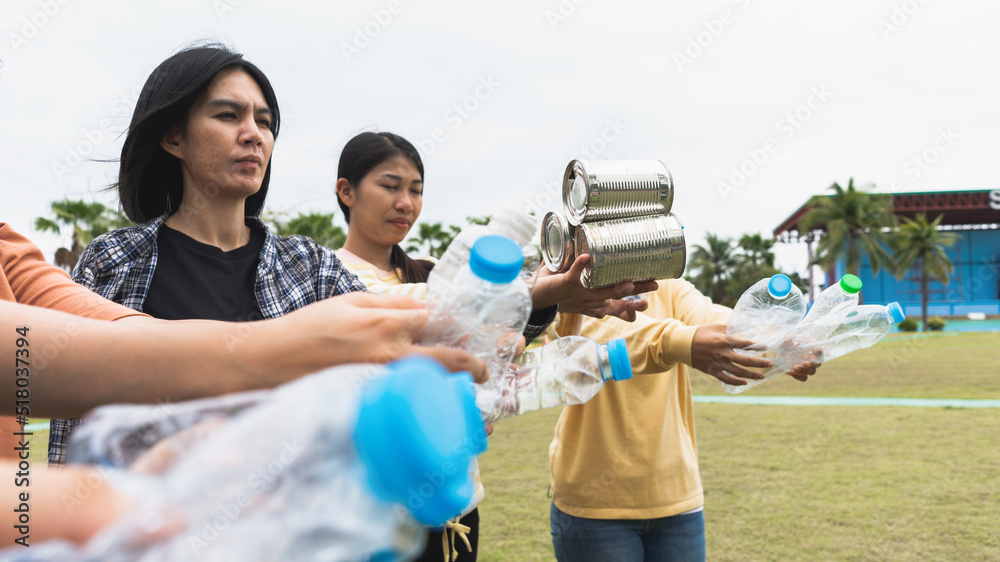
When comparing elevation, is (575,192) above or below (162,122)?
below

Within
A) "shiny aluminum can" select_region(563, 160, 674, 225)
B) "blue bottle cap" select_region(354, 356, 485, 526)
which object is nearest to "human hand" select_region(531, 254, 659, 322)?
"shiny aluminum can" select_region(563, 160, 674, 225)

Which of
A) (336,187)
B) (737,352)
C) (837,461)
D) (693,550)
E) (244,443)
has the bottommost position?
(837,461)

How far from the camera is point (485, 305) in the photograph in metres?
1.06

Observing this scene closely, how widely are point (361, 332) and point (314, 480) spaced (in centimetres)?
25

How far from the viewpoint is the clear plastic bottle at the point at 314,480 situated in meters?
0.55

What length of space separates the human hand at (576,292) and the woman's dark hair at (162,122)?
3.24ft

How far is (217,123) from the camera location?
165 cm

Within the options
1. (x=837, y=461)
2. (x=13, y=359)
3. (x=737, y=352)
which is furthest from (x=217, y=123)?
(x=837, y=461)

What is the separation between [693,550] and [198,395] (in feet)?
7.32

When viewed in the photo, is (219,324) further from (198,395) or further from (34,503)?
(34,503)

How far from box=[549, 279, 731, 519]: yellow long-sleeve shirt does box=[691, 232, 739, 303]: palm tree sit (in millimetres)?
41526

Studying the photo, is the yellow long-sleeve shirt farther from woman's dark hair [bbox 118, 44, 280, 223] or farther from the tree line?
the tree line

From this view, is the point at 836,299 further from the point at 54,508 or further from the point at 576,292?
the point at 54,508

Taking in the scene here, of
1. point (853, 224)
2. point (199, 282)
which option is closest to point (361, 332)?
point (199, 282)
